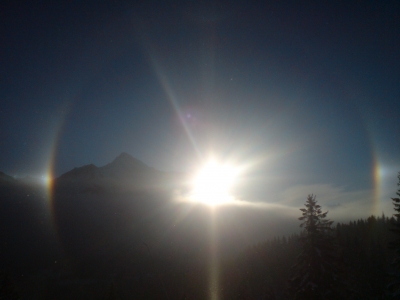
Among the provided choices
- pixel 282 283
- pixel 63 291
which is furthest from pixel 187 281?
pixel 63 291

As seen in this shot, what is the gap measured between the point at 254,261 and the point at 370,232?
43.5 metres

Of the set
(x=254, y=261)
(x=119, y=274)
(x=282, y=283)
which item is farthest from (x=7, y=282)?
(x=119, y=274)

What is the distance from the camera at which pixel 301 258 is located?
1838 cm

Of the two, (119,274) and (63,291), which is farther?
(119,274)

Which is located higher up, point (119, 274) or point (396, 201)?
point (396, 201)

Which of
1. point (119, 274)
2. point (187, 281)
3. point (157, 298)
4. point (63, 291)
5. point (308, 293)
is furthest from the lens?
point (119, 274)

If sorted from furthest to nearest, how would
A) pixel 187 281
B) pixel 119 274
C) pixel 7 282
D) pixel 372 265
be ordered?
pixel 119 274 → pixel 187 281 → pixel 372 265 → pixel 7 282

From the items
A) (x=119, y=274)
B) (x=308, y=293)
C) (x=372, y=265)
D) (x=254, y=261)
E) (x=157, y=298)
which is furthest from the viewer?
(x=119, y=274)

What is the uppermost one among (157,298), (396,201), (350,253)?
(396,201)

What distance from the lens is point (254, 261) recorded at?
Result: 3895 inches

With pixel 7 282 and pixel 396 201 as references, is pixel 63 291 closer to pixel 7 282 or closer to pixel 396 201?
pixel 7 282

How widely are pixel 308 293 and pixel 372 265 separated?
4703 cm

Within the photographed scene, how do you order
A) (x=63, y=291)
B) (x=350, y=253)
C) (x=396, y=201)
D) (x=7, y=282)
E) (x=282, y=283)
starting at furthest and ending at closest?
(x=63, y=291) → (x=282, y=283) → (x=350, y=253) → (x=7, y=282) → (x=396, y=201)

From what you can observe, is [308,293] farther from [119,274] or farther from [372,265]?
[119,274]
